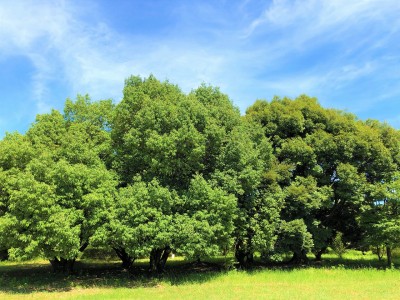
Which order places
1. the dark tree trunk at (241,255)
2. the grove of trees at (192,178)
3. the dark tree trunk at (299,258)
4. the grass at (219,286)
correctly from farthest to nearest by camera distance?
the dark tree trunk at (299,258)
the dark tree trunk at (241,255)
the grove of trees at (192,178)
the grass at (219,286)

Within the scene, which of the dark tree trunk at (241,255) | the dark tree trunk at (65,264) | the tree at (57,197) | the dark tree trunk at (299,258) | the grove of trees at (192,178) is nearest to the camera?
the tree at (57,197)

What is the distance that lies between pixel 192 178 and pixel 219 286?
25.1 ft

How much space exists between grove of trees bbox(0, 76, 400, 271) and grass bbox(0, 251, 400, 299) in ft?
6.16

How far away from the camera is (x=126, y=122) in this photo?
2466 centimetres

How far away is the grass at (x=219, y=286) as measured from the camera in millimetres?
17078

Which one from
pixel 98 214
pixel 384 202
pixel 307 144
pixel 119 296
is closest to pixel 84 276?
pixel 98 214

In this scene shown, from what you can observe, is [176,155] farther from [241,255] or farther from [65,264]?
[65,264]

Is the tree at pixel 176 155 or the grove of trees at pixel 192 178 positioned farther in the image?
the tree at pixel 176 155

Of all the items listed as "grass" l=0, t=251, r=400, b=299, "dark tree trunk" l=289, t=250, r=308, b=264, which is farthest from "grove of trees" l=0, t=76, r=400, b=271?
"grass" l=0, t=251, r=400, b=299

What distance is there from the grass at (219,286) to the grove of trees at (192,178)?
1.88 meters

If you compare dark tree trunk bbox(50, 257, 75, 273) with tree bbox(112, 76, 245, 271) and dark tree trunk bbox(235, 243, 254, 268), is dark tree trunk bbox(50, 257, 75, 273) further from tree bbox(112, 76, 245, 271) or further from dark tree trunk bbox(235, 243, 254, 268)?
dark tree trunk bbox(235, 243, 254, 268)

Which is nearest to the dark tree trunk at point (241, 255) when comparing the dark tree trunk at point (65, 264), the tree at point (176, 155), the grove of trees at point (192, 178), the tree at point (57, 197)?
the grove of trees at point (192, 178)

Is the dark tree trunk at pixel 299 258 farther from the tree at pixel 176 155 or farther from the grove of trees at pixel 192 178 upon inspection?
the tree at pixel 176 155

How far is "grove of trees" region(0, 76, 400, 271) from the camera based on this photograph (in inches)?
797
